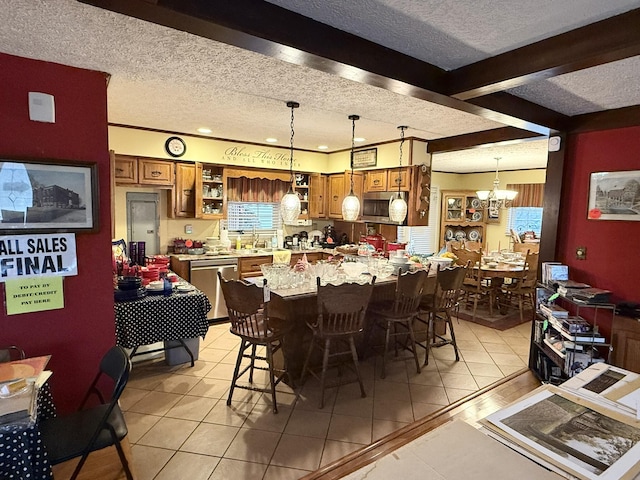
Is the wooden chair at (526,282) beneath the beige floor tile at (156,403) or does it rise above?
above

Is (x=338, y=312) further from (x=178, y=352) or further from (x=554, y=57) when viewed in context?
(x=554, y=57)

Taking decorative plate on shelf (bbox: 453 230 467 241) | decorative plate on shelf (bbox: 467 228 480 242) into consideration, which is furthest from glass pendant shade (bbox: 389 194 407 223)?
decorative plate on shelf (bbox: 467 228 480 242)

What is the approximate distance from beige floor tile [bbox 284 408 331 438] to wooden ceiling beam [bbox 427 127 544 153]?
3251 millimetres

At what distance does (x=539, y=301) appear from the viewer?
3510 mm

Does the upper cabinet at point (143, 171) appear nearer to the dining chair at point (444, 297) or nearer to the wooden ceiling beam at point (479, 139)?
the wooden ceiling beam at point (479, 139)

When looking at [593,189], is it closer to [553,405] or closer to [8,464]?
[553,405]

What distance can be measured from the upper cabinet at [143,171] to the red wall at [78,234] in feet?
7.70

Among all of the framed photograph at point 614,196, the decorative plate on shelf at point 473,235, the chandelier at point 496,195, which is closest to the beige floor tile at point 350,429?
the framed photograph at point 614,196

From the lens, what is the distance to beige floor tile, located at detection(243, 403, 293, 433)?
2695mm

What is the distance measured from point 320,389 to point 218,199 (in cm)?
322

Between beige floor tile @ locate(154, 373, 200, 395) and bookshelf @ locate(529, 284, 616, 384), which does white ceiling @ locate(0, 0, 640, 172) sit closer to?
bookshelf @ locate(529, 284, 616, 384)

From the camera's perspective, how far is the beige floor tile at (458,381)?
3363 millimetres

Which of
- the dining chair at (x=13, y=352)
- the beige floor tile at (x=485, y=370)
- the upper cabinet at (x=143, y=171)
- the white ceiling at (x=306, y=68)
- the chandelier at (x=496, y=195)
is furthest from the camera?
the chandelier at (x=496, y=195)

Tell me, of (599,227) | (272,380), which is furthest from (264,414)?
(599,227)
